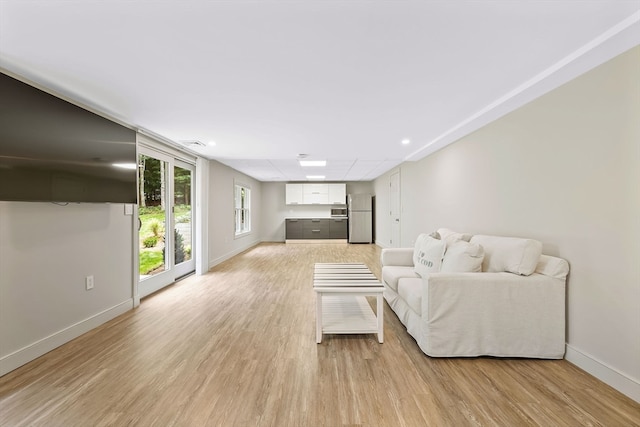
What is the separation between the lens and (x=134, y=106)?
2625mm

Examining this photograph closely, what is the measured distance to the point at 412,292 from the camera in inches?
95.0

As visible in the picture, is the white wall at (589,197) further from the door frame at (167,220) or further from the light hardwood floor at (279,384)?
the door frame at (167,220)

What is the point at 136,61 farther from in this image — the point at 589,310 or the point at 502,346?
the point at 589,310

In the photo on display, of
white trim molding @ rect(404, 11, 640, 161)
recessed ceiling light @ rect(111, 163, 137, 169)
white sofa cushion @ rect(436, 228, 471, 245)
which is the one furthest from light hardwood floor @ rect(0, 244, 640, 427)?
white trim molding @ rect(404, 11, 640, 161)

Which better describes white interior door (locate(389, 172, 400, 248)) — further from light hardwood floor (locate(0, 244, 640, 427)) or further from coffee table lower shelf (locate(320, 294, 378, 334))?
light hardwood floor (locate(0, 244, 640, 427))

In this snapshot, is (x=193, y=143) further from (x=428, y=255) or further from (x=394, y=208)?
(x=394, y=208)

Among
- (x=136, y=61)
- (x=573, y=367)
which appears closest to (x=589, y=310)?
(x=573, y=367)

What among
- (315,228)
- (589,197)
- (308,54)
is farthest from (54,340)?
(315,228)

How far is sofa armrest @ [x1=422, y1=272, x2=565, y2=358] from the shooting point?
207 cm

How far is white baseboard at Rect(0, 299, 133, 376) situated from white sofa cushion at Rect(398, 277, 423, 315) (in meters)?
3.09

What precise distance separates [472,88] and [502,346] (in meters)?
2.09

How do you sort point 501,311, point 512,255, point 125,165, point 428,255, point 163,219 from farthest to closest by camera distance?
1. point 163,219
2. point 125,165
3. point 428,255
4. point 512,255
5. point 501,311

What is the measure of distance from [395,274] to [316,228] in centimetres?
661

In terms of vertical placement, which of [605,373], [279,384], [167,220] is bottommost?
[279,384]
